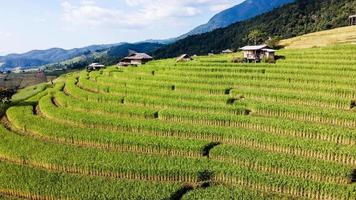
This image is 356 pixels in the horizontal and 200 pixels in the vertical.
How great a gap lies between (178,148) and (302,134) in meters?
14.2

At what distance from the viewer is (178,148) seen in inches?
1876

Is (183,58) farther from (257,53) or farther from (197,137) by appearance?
(197,137)

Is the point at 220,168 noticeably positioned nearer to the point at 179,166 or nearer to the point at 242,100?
the point at 179,166

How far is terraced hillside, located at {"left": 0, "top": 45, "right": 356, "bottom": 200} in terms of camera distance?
128 ft

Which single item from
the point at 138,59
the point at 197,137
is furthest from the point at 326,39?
the point at 197,137

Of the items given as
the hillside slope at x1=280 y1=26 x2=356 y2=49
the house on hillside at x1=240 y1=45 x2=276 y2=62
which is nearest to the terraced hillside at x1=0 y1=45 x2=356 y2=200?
the house on hillside at x1=240 y1=45 x2=276 y2=62

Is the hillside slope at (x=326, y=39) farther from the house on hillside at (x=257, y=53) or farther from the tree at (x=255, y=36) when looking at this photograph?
the tree at (x=255, y=36)

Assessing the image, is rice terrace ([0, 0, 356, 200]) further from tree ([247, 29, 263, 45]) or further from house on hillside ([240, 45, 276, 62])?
tree ([247, 29, 263, 45])

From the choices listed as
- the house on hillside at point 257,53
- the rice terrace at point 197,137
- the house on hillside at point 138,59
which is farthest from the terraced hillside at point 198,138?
the house on hillside at point 138,59

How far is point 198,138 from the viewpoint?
52.1 m

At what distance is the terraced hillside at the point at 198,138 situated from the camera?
38.9 meters

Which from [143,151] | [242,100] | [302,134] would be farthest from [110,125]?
[302,134]

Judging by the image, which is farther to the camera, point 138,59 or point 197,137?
point 138,59

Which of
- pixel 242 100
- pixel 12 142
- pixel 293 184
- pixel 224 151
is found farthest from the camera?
pixel 242 100
